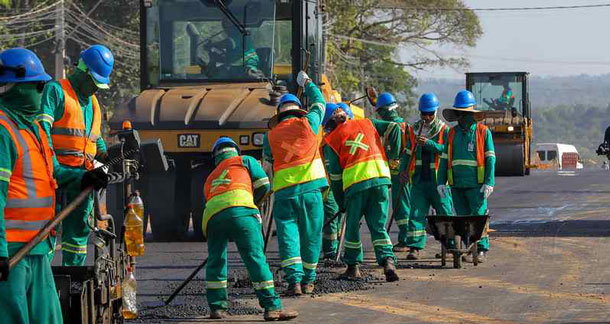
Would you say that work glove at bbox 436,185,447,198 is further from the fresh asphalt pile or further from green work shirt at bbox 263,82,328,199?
green work shirt at bbox 263,82,328,199

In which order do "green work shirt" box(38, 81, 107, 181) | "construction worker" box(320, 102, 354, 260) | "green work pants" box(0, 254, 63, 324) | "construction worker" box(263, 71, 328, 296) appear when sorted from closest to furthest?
"green work pants" box(0, 254, 63, 324)
"green work shirt" box(38, 81, 107, 181)
"construction worker" box(263, 71, 328, 296)
"construction worker" box(320, 102, 354, 260)

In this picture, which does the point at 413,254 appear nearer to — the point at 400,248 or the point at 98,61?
the point at 400,248

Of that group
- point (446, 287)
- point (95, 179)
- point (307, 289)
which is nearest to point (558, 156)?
point (446, 287)

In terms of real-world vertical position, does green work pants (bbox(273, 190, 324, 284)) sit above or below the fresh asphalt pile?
above

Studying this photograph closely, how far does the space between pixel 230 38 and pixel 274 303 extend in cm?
774

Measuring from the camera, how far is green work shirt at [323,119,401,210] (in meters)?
13.2

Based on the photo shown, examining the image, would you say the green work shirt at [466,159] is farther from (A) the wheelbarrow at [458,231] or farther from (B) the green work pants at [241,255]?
(B) the green work pants at [241,255]

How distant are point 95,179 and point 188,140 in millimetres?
9256

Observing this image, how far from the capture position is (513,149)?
3678 cm

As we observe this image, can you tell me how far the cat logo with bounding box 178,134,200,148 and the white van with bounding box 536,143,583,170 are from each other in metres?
48.7

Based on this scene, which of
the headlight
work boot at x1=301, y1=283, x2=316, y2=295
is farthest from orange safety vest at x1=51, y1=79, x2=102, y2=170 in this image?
the headlight

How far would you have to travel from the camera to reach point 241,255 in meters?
10.7

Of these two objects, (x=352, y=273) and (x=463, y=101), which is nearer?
(x=352, y=273)

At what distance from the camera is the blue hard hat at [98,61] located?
10914 millimetres
